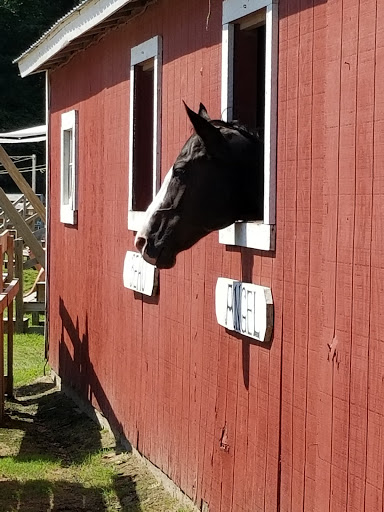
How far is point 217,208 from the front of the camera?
18.6ft

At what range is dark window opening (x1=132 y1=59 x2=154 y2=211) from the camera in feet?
28.6

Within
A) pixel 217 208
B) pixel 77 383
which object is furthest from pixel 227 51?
pixel 77 383

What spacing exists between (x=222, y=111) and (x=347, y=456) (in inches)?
97.7

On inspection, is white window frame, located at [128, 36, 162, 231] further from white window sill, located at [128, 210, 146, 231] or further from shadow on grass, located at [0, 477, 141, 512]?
shadow on grass, located at [0, 477, 141, 512]

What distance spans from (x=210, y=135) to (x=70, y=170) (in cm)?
706

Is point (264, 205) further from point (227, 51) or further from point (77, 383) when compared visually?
point (77, 383)

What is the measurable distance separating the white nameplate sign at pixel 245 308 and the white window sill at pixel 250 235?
0.22 meters

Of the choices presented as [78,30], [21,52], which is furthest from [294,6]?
[21,52]

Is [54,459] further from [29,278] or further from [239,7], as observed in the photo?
[29,278]

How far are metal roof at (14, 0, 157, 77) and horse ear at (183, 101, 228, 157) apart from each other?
9.29ft

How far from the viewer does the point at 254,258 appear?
5805 millimetres

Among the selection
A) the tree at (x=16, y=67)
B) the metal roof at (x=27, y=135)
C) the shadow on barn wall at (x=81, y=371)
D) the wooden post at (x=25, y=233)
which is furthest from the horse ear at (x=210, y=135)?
the tree at (x=16, y=67)

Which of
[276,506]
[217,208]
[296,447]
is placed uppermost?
[217,208]

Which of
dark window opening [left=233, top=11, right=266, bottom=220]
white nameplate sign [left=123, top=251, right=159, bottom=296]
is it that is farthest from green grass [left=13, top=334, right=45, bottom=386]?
dark window opening [left=233, top=11, right=266, bottom=220]
